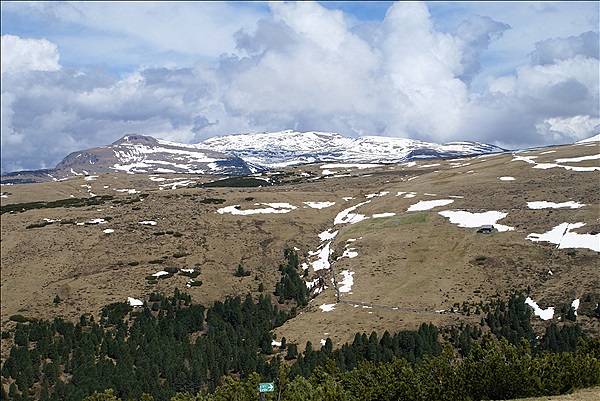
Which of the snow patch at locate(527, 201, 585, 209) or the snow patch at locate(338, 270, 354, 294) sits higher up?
the snow patch at locate(527, 201, 585, 209)

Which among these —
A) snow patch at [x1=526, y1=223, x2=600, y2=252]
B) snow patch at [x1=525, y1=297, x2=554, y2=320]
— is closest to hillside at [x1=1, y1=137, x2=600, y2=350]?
snow patch at [x1=526, y1=223, x2=600, y2=252]

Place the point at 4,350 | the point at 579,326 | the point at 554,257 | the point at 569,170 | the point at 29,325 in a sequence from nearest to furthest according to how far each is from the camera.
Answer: the point at 579,326 < the point at 4,350 < the point at 29,325 < the point at 554,257 < the point at 569,170

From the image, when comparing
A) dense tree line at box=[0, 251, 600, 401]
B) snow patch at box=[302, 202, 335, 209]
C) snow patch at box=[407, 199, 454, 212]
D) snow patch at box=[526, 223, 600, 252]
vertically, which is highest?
snow patch at box=[302, 202, 335, 209]

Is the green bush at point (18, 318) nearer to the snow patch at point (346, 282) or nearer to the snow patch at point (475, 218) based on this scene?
the snow patch at point (346, 282)

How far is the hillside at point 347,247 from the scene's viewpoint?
70.4 meters

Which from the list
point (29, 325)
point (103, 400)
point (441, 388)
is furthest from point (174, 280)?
point (441, 388)

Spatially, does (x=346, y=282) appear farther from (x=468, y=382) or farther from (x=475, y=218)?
(x=468, y=382)

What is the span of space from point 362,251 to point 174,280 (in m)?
32.4

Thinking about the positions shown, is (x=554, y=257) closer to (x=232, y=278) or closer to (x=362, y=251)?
(x=362, y=251)

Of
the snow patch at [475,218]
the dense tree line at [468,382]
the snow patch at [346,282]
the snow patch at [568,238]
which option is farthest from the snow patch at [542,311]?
the dense tree line at [468,382]

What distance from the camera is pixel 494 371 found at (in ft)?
111

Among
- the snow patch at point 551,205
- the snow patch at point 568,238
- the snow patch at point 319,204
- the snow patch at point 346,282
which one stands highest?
the snow patch at point 319,204

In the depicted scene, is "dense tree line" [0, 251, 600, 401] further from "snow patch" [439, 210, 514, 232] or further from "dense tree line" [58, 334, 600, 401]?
"snow patch" [439, 210, 514, 232]

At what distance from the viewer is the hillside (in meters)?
70.4
